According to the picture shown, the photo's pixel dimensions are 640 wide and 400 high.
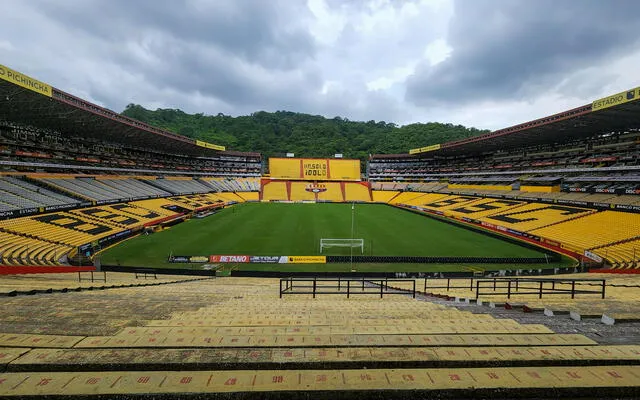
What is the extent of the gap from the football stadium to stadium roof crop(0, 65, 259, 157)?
0.30 m

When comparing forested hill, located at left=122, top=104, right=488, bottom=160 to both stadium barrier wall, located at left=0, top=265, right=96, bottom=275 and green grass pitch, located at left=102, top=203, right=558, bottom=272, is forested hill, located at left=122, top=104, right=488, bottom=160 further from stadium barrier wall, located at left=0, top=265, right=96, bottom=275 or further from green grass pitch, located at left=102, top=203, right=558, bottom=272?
stadium barrier wall, located at left=0, top=265, right=96, bottom=275

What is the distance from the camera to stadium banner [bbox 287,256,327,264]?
2352 cm

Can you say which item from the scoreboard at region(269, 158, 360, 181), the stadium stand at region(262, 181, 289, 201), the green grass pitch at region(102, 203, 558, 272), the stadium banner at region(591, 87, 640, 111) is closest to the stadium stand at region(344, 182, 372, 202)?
the scoreboard at region(269, 158, 360, 181)

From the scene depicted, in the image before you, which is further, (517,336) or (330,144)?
(330,144)

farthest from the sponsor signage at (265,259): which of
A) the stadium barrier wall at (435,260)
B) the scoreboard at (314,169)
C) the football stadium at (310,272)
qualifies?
the scoreboard at (314,169)

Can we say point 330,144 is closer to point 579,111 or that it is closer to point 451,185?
point 451,185

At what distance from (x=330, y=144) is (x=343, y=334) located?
131481 mm

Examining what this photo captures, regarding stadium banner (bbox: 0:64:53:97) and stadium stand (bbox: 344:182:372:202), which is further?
stadium stand (bbox: 344:182:372:202)

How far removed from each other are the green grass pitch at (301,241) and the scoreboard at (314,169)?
A: 156 ft

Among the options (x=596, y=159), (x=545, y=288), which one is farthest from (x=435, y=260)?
(x=596, y=159)

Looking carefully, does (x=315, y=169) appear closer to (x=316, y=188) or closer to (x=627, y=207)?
(x=316, y=188)

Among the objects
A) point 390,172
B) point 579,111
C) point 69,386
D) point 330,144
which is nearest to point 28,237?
point 69,386

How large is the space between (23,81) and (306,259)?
2853 cm

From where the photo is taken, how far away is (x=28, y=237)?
22906 millimetres
